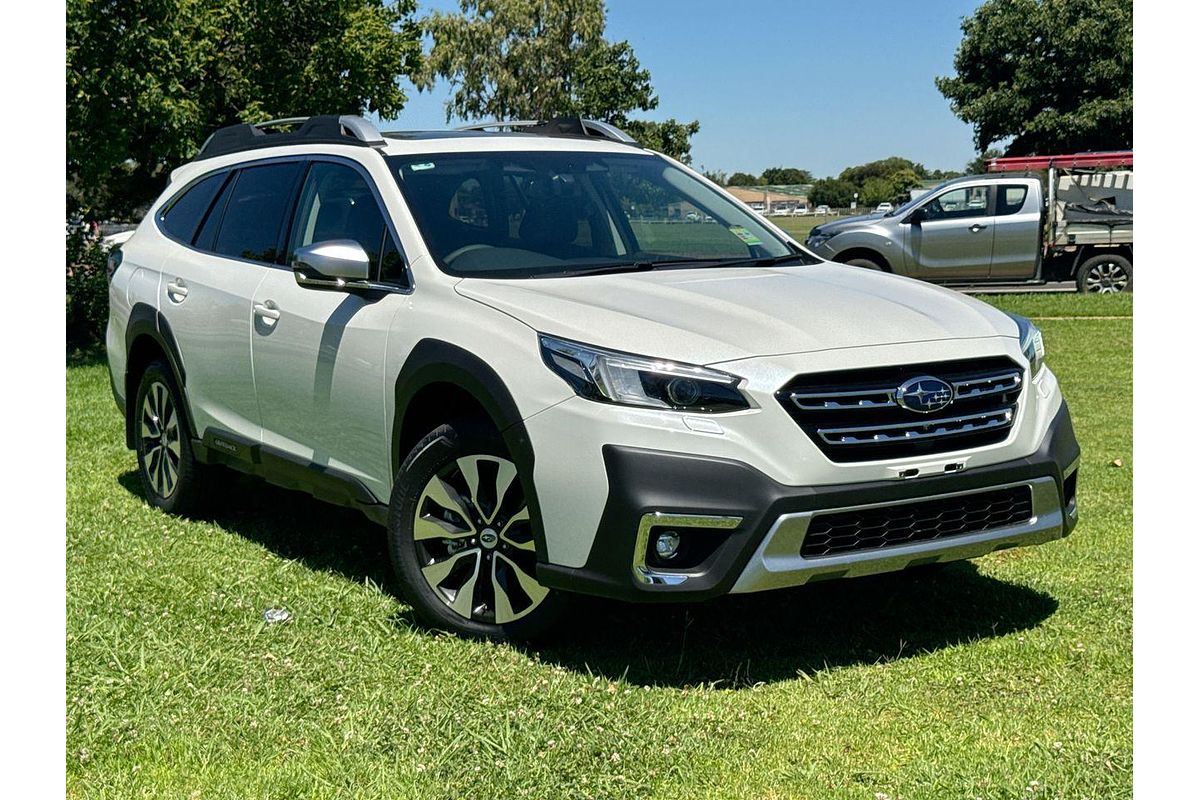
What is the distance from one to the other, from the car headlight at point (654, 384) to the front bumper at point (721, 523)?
0.17 meters

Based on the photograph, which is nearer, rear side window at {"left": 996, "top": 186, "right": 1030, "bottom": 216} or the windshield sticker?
the windshield sticker

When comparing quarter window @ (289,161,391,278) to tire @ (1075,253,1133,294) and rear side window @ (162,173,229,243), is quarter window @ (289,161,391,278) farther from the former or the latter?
tire @ (1075,253,1133,294)

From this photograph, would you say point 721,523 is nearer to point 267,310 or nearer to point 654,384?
point 654,384

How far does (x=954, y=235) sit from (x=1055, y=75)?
36.7 m

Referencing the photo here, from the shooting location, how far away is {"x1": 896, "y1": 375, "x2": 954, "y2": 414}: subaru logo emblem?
173 inches

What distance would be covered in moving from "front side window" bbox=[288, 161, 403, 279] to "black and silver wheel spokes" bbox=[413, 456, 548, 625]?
0.94 metres

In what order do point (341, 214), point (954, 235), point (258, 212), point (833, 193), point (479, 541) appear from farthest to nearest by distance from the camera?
1. point (833, 193)
2. point (954, 235)
3. point (258, 212)
4. point (341, 214)
5. point (479, 541)

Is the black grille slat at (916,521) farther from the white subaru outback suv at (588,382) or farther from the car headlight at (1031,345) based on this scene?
the car headlight at (1031,345)

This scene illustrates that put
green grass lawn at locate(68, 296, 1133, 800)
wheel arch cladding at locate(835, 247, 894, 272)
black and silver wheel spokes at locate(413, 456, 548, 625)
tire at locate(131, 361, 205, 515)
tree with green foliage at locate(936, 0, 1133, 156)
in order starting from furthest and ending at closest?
tree with green foliage at locate(936, 0, 1133, 156)
wheel arch cladding at locate(835, 247, 894, 272)
tire at locate(131, 361, 205, 515)
black and silver wheel spokes at locate(413, 456, 548, 625)
green grass lawn at locate(68, 296, 1133, 800)

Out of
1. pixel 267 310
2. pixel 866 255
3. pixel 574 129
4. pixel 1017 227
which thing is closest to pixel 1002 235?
pixel 1017 227

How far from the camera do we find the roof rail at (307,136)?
19.4 feet

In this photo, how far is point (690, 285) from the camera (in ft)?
16.4

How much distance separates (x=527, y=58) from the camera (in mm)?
59562

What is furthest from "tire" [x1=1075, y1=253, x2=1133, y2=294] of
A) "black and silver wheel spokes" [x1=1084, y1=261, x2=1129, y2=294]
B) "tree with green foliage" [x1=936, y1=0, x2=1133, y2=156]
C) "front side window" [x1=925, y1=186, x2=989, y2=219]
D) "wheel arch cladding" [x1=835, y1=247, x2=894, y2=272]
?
"tree with green foliage" [x1=936, y1=0, x2=1133, y2=156]
